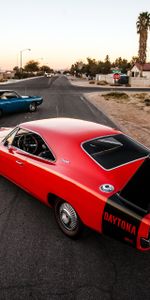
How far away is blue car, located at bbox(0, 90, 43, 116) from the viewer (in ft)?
49.3

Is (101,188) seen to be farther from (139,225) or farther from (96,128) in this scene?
(96,128)

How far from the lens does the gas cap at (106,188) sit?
3918 mm

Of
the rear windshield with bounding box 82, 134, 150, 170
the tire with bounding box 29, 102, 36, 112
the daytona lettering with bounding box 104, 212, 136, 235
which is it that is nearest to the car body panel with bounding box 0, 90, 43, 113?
the tire with bounding box 29, 102, 36, 112

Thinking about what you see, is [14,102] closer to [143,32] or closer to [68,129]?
[68,129]

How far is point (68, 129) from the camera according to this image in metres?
5.18

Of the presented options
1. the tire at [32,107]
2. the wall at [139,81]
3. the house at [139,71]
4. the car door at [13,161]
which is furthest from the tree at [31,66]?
the car door at [13,161]

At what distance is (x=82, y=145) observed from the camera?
463cm

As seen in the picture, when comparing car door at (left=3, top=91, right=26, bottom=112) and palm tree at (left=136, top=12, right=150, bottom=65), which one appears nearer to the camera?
car door at (left=3, top=91, right=26, bottom=112)

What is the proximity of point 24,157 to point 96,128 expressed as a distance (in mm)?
1408

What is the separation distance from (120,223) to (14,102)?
1302 centimetres

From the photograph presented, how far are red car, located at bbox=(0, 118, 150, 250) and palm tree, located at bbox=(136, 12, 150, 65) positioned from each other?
219ft

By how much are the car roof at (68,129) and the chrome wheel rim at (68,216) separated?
1092mm

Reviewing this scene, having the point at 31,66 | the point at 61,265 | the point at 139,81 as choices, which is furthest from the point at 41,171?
the point at 31,66

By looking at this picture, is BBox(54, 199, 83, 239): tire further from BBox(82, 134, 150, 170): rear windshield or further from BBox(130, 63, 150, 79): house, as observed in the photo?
BBox(130, 63, 150, 79): house
